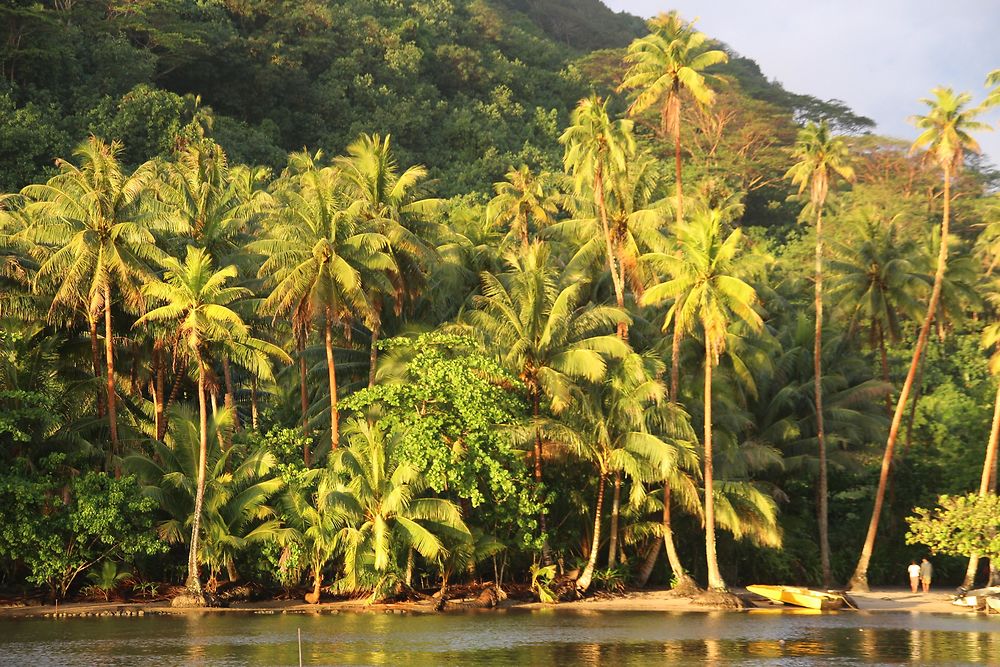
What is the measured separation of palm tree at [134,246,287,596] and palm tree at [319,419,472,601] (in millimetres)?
4347

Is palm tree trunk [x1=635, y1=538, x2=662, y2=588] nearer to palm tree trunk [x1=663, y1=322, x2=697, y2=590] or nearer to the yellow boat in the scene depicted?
palm tree trunk [x1=663, y1=322, x2=697, y2=590]

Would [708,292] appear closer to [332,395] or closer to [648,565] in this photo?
[648,565]

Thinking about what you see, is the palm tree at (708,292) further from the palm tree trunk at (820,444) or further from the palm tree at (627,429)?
the palm tree trunk at (820,444)

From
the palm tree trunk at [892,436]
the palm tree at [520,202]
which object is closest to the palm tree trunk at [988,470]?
the palm tree trunk at [892,436]

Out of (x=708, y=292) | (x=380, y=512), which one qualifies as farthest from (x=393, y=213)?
(x=708, y=292)

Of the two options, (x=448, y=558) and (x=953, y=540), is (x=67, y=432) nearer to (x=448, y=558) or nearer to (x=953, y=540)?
(x=448, y=558)

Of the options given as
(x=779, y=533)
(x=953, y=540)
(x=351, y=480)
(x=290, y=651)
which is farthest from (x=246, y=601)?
(x=953, y=540)

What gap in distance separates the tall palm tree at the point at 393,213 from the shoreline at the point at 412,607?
8.17 meters

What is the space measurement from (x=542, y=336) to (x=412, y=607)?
10059mm

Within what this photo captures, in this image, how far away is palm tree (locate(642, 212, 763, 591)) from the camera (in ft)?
138

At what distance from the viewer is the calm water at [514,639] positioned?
1196 inches

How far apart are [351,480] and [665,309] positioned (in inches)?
702

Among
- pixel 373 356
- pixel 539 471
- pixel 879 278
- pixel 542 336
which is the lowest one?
pixel 539 471

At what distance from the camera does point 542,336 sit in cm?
4294
